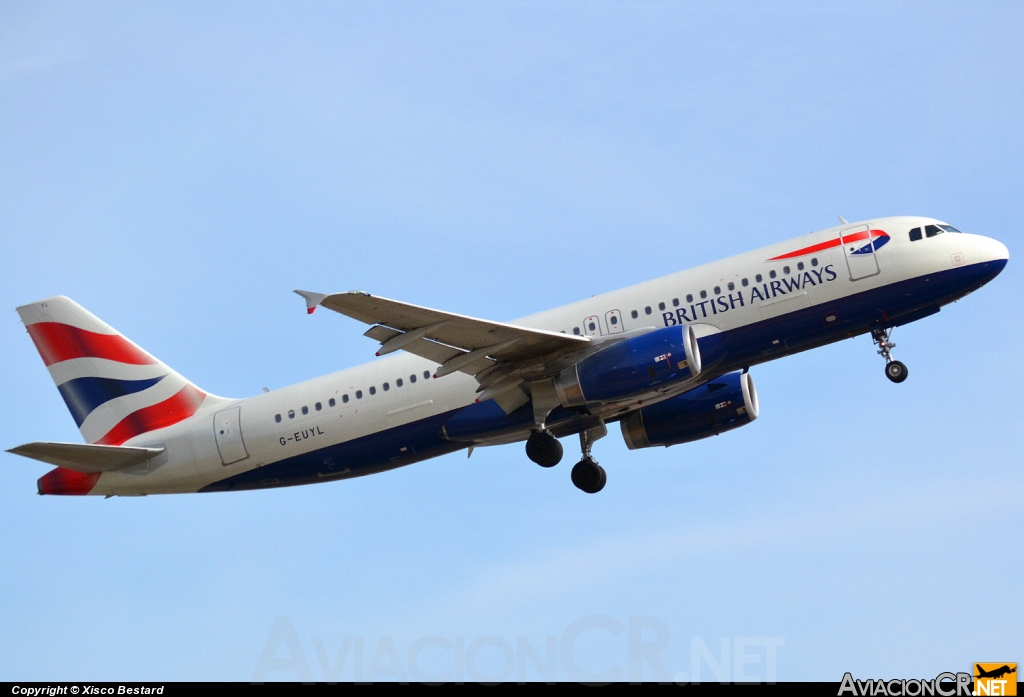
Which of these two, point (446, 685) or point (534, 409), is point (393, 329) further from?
point (446, 685)

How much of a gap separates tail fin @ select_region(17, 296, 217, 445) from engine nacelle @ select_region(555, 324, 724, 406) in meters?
12.6

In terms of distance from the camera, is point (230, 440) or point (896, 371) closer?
point (896, 371)

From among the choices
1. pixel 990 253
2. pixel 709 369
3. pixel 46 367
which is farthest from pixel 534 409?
pixel 46 367

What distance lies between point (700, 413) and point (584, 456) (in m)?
3.72

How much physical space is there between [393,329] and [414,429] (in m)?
5.31

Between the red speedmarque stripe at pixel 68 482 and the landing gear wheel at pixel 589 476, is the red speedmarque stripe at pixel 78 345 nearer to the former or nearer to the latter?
the red speedmarque stripe at pixel 68 482

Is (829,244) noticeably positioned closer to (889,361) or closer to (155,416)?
(889,361)

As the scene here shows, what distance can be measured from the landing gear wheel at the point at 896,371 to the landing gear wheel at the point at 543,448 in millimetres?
9176

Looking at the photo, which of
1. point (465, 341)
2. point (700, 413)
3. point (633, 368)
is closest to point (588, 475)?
point (700, 413)

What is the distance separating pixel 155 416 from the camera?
35312 mm

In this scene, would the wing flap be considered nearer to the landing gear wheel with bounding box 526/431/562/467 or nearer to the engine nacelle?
the engine nacelle

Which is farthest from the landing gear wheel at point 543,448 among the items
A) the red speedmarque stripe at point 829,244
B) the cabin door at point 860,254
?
the cabin door at point 860,254

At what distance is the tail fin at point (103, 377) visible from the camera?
35.4 m

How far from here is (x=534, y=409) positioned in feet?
103
